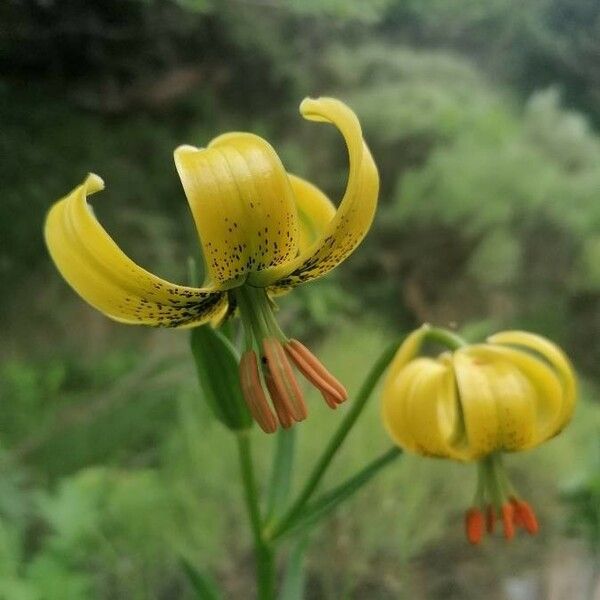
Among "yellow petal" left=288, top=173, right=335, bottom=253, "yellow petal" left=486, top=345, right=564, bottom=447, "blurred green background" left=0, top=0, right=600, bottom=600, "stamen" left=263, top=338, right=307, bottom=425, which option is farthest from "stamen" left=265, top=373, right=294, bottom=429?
"blurred green background" left=0, top=0, right=600, bottom=600

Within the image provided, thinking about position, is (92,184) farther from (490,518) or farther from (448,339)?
(490,518)

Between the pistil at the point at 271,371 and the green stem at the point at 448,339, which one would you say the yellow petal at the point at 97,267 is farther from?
the green stem at the point at 448,339

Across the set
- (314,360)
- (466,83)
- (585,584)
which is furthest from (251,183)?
(466,83)

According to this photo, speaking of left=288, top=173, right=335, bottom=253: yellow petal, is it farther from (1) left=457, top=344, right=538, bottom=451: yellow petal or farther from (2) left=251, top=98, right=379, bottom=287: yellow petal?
(1) left=457, top=344, right=538, bottom=451: yellow petal

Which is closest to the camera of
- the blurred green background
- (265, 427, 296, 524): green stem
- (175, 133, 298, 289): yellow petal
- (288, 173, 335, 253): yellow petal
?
(175, 133, 298, 289): yellow petal

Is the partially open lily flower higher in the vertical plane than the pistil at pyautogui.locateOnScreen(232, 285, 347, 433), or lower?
higher

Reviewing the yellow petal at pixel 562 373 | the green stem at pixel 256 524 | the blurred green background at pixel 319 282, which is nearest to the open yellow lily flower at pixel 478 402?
the yellow petal at pixel 562 373
